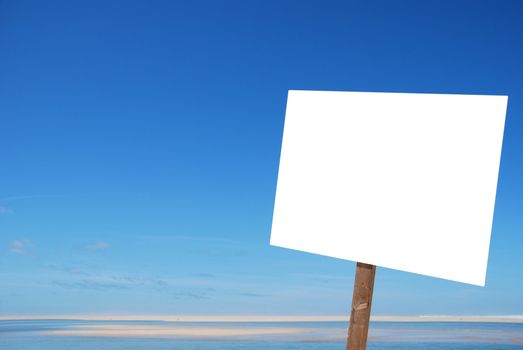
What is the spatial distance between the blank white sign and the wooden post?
0.22 meters

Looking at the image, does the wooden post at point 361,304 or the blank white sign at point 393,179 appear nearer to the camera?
the blank white sign at point 393,179

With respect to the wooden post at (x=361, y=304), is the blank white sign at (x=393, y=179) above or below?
above

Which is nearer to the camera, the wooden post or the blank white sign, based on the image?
the blank white sign

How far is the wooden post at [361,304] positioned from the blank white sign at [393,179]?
22 centimetres

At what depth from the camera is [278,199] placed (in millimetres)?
3582

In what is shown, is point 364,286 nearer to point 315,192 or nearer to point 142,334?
point 315,192

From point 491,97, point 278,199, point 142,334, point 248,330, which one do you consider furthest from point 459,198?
point 248,330

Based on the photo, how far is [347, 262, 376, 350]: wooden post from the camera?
3.41 meters

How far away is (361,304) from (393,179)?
848mm

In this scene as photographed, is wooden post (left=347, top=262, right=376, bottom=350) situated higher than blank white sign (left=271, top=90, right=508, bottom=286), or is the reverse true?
blank white sign (left=271, top=90, right=508, bottom=286)

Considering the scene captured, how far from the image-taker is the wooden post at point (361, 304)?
11.2ft

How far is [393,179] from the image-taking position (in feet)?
10.4

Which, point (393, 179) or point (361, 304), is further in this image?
point (361, 304)

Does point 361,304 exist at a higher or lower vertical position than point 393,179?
lower
